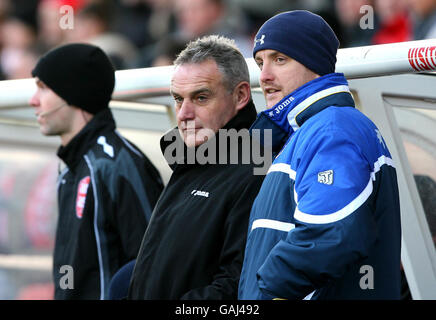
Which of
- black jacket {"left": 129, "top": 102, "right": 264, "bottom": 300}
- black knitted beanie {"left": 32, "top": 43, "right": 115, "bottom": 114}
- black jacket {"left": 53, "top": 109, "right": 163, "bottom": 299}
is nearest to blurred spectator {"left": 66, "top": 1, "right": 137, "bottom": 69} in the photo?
black knitted beanie {"left": 32, "top": 43, "right": 115, "bottom": 114}

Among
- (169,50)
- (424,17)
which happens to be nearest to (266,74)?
(424,17)

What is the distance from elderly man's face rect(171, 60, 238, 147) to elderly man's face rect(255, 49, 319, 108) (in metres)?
0.39

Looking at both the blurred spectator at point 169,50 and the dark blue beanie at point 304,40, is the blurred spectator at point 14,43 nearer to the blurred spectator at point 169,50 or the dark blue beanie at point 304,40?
the blurred spectator at point 169,50

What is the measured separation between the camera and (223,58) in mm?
3457

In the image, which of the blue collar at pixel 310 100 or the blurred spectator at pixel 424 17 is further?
the blurred spectator at pixel 424 17

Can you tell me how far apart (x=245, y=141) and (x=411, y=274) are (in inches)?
33.3

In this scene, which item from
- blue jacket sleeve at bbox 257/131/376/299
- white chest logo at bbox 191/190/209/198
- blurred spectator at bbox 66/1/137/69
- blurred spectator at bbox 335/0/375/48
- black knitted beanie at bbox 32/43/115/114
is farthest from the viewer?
blurred spectator at bbox 66/1/137/69

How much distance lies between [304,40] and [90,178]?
1.45 meters

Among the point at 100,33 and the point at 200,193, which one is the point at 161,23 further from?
the point at 200,193

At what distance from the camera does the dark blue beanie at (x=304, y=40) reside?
9.64 ft

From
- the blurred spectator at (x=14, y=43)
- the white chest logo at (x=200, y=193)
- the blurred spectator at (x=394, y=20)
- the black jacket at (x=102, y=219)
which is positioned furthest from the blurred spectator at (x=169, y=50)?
the white chest logo at (x=200, y=193)

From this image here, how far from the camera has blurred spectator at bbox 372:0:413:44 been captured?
634cm

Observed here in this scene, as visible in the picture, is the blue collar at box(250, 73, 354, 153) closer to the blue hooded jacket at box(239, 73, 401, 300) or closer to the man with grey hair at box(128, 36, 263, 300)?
Answer: the blue hooded jacket at box(239, 73, 401, 300)

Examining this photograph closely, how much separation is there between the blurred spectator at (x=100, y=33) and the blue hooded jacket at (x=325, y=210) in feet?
15.3
